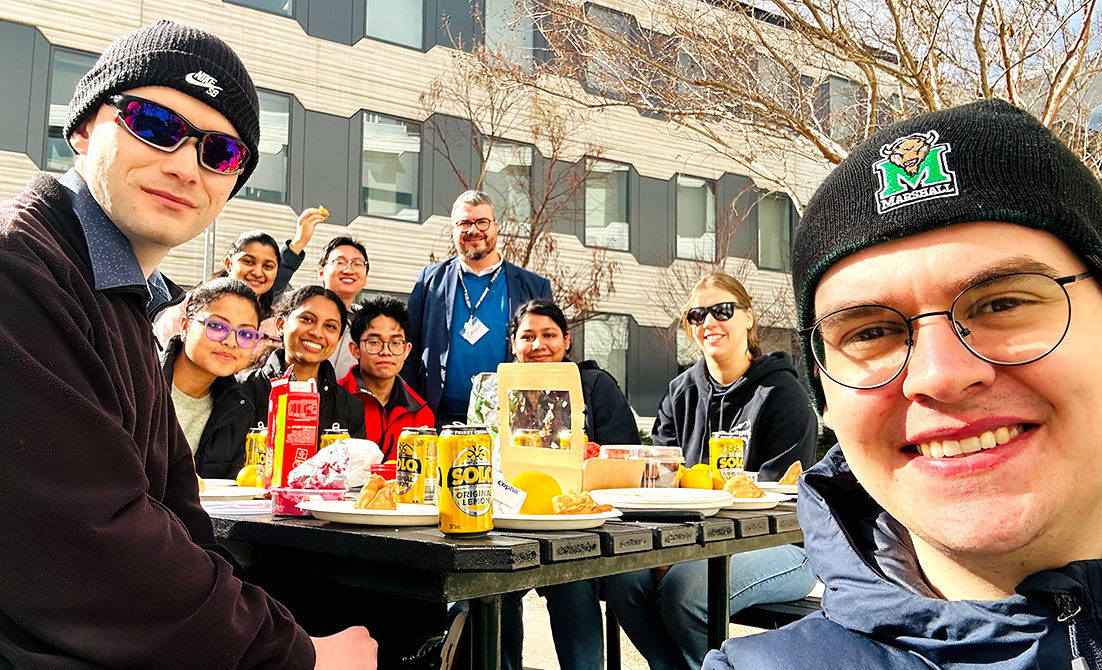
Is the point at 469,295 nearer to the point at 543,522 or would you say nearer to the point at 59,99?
the point at 543,522

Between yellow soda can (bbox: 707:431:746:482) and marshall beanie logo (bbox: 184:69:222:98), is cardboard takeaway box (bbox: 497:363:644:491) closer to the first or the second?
yellow soda can (bbox: 707:431:746:482)

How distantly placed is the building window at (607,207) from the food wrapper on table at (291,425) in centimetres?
1442

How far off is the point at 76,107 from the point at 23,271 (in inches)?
29.7

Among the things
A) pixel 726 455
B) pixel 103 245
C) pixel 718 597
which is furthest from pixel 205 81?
pixel 726 455

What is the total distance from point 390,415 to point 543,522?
10.4 feet

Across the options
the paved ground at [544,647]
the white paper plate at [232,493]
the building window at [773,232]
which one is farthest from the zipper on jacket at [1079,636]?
the building window at [773,232]

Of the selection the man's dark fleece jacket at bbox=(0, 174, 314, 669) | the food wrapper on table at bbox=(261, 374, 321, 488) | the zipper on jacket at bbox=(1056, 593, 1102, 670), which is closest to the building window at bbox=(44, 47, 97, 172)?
the food wrapper on table at bbox=(261, 374, 321, 488)

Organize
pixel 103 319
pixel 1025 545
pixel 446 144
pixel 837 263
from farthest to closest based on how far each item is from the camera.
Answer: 1. pixel 446 144
2. pixel 103 319
3. pixel 837 263
4. pixel 1025 545

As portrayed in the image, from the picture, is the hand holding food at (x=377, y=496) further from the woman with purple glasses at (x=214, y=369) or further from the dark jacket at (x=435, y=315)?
the dark jacket at (x=435, y=315)

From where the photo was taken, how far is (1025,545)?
1.07 m

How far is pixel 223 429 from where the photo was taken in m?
4.51

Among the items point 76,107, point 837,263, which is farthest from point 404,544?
point 76,107

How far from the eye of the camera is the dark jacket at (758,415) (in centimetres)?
426

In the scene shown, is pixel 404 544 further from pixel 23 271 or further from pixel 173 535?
pixel 23 271
